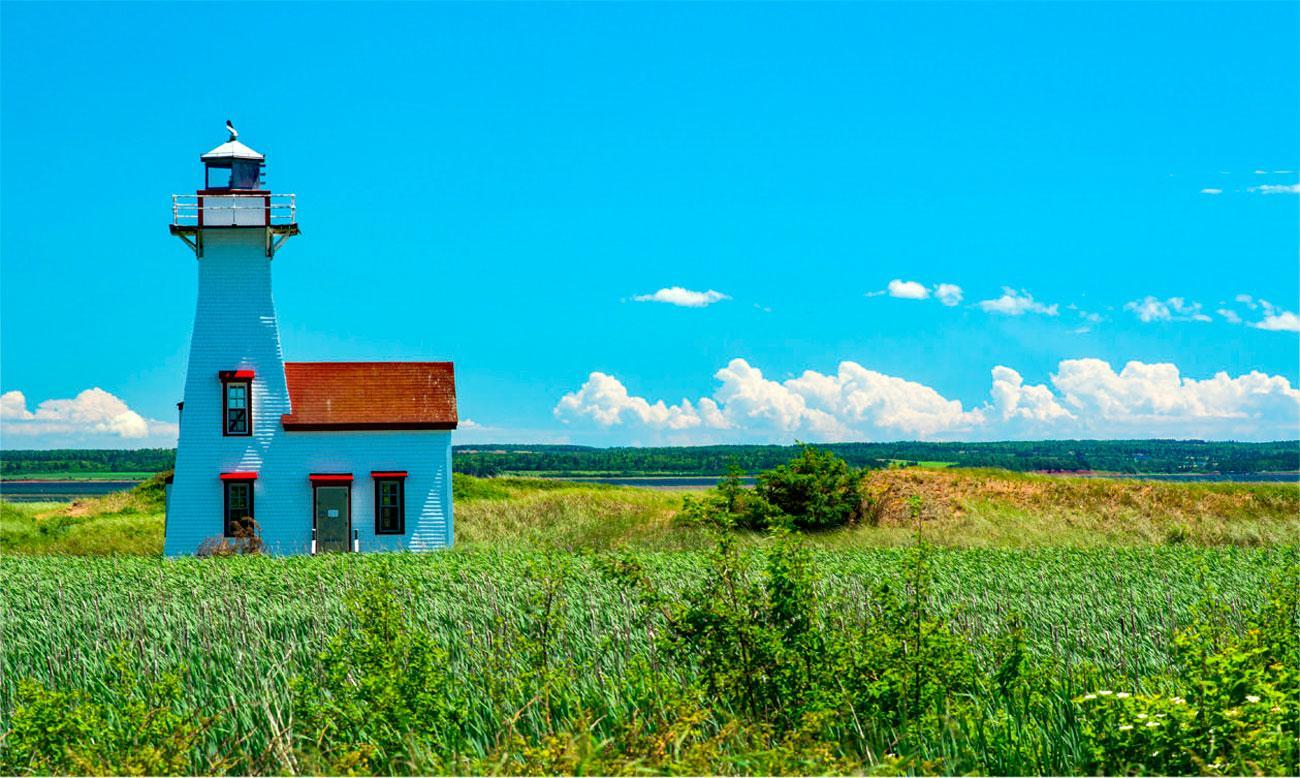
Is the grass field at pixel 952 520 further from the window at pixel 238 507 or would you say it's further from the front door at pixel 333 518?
the window at pixel 238 507

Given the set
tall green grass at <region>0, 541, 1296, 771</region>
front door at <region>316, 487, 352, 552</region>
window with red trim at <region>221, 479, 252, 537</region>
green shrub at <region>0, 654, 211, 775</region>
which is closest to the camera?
green shrub at <region>0, 654, 211, 775</region>

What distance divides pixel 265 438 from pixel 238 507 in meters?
2.11

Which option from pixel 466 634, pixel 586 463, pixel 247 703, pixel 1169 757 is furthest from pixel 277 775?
pixel 586 463

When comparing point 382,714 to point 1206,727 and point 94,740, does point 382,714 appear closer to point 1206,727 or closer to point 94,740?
point 94,740

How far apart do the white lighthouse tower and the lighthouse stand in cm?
3

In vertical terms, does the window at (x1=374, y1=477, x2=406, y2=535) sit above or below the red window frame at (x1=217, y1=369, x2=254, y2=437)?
below

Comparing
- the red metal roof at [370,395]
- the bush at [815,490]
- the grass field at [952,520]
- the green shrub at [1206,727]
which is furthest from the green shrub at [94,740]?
the bush at [815,490]

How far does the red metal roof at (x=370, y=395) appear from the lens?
30.4 m

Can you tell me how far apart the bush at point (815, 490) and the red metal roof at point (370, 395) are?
1043 centimetres

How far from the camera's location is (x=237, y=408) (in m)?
29.5

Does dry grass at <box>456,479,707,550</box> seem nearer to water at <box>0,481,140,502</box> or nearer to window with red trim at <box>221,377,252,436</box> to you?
window with red trim at <box>221,377,252,436</box>

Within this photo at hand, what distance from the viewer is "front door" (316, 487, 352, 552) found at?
2998cm

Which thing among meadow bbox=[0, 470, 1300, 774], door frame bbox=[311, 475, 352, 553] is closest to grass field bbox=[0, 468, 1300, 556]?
door frame bbox=[311, 475, 352, 553]

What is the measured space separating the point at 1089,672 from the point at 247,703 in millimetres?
7739
